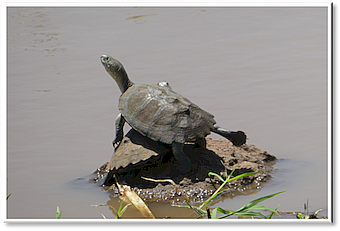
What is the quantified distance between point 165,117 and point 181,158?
0.44 m

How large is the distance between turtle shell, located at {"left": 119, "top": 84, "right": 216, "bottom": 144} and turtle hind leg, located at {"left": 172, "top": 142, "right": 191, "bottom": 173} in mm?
99

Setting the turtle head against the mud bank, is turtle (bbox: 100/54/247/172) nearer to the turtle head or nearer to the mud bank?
the mud bank

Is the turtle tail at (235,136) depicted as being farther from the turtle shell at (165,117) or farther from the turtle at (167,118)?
the turtle shell at (165,117)

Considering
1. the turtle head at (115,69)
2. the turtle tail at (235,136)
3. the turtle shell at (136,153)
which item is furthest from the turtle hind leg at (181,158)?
the turtle head at (115,69)

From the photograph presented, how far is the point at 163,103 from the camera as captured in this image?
155 inches

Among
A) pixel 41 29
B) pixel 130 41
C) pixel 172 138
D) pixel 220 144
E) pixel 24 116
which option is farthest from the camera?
pixel 41 29

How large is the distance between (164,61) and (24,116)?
113 inches

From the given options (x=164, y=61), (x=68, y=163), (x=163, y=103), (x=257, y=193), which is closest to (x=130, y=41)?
(x=164, y=61)

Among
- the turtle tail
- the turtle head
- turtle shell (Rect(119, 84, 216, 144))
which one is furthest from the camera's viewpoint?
the turtle head

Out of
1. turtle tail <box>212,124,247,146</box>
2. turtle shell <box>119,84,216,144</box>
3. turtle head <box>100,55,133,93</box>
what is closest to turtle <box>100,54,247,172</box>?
turtle shell <box>119,84,216,144</box>

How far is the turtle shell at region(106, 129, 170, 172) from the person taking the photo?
3934 millimetres

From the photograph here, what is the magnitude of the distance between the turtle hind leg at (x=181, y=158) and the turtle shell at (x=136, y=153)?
14cm

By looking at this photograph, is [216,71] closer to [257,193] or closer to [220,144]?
[220,144]

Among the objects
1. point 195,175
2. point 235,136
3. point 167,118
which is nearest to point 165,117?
point 167,118
